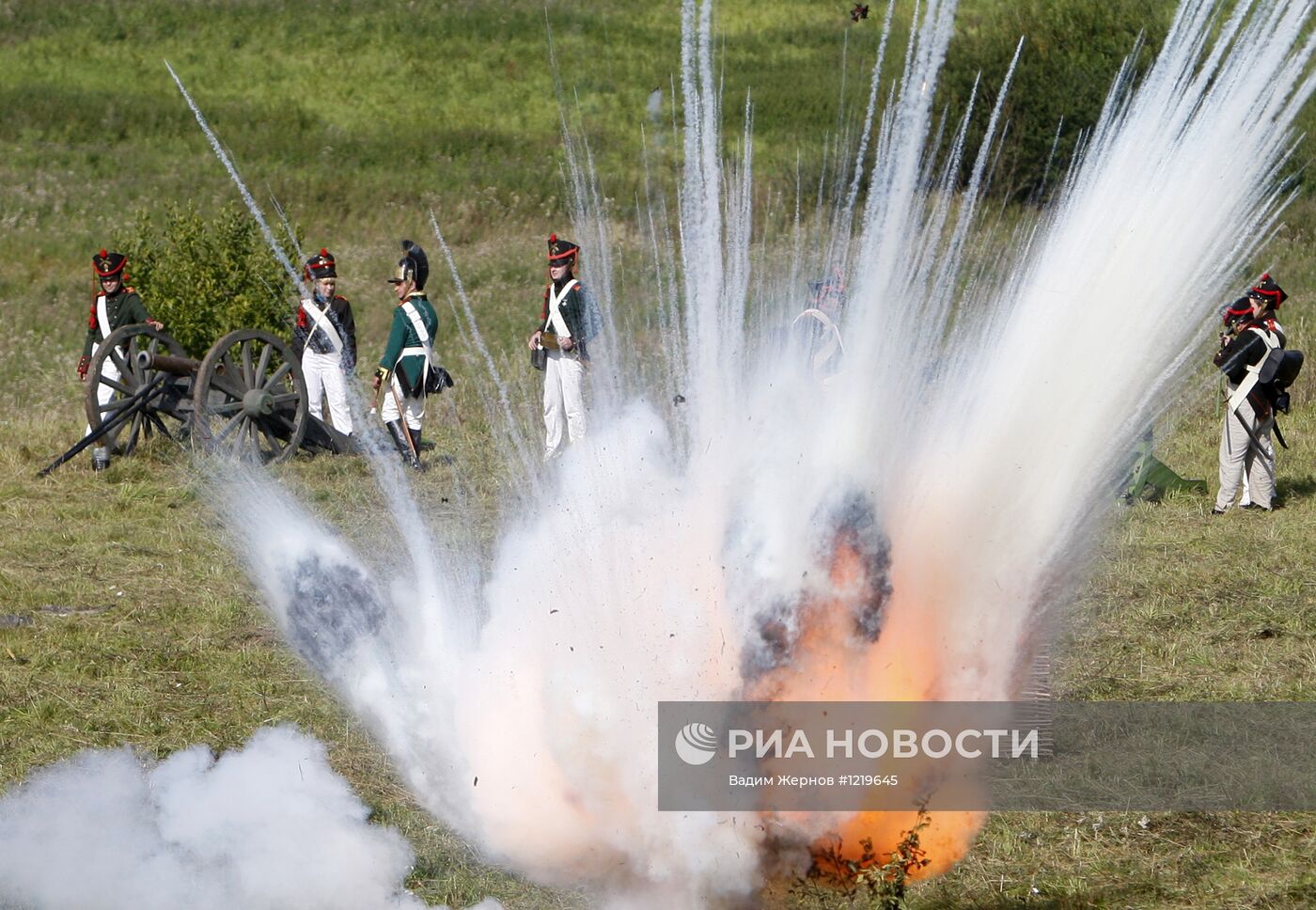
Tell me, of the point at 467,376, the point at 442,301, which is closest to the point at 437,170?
the point at 442,301

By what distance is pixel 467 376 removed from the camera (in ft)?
59.2

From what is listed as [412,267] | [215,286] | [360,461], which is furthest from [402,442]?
[215,286]

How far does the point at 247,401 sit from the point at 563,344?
8.74 ft

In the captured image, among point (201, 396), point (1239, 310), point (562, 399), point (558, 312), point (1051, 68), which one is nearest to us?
point (1239, 310)

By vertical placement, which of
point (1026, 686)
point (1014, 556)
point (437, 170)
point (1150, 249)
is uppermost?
point (437, 170)

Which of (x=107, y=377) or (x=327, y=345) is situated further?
(x=327, y=345)

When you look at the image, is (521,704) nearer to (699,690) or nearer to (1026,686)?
(699,690)

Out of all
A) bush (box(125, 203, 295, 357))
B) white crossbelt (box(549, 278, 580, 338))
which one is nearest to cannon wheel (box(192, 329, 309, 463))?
white crossbelt (box(549, 278, 580, 338))

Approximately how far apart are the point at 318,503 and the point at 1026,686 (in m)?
6.95

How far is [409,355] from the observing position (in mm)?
12750

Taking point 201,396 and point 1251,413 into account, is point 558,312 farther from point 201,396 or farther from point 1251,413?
point 1251,413

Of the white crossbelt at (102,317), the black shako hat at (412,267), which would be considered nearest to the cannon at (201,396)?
the white crossbelt at (102,317)

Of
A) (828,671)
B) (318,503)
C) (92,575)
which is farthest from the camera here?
(318,503)

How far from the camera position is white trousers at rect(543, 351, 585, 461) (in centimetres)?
1280
